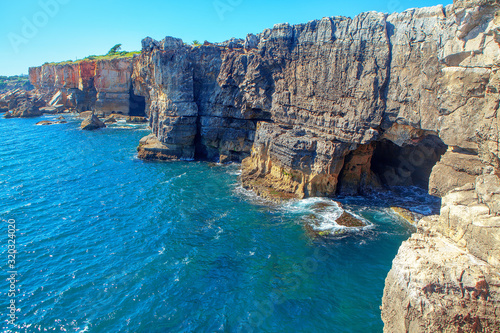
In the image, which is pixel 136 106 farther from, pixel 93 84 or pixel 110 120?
pixel 93 84

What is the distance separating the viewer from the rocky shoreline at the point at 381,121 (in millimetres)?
14266

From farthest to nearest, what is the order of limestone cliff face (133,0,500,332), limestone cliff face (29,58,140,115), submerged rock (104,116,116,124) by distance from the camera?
limestone cliff face (29,58,140,115) → submerged rock (104,116,116,124) → limestone cliff face (133,0,500,332)

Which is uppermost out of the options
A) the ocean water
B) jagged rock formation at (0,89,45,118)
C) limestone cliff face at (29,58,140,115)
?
limestone cliff face at (29,58,140,115)

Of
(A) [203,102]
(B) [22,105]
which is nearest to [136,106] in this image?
(B) [22,105]

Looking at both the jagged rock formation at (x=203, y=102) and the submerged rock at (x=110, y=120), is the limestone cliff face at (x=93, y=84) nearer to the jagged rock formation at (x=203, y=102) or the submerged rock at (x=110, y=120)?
the submerged rock at (x=110, y=120)

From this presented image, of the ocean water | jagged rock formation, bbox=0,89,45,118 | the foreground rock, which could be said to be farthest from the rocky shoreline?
jagged rock formation, bbox=0,89,45,118

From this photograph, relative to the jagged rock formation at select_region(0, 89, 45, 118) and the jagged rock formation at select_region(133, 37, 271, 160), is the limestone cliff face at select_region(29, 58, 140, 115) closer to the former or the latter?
the jagged rock formation at select_region(0, 89, 45, 118)

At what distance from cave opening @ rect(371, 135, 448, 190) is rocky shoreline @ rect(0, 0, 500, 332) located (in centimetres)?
14

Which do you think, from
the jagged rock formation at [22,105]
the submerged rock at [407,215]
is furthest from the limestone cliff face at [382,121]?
the jagged rock formation at [22,105]

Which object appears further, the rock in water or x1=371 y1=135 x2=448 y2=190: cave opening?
the rock in water

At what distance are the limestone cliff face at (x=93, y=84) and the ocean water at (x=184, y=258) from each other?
56.0 metres

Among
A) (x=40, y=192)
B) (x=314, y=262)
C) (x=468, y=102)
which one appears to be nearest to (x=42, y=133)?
(x=40, y=192)

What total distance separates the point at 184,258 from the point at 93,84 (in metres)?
97.0

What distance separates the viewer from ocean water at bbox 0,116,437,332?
68.6 ft
